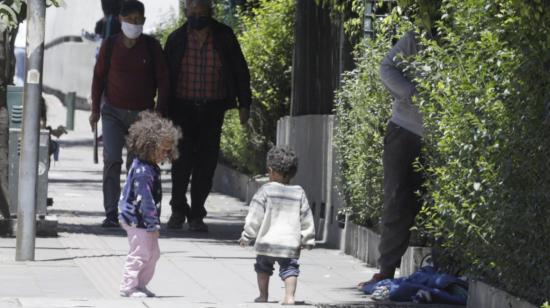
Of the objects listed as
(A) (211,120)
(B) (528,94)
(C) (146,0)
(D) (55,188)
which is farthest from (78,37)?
(B) (528,94)

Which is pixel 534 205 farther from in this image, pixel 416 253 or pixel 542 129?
pixel 416 253

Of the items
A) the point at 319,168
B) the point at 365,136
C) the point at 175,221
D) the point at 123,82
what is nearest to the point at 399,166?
the point at 365,136

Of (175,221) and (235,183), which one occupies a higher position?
(235,183)

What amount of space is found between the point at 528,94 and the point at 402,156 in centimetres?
236

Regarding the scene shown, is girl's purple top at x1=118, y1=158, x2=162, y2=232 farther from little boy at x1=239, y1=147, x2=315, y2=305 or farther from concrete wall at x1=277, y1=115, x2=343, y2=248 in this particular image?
concrete wall at x1=277, y1=115, x2=343, y2=248

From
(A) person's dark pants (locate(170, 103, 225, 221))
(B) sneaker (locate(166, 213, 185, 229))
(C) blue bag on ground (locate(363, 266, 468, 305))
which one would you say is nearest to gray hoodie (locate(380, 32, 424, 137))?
(C) blue bag on ground (locate(363, 266, 468, 305))

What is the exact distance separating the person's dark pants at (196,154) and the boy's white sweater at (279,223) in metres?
4.82

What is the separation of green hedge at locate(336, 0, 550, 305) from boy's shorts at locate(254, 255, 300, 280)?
2.73 feet

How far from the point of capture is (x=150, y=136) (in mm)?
9680

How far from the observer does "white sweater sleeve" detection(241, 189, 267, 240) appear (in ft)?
30.6

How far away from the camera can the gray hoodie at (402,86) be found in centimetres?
1001

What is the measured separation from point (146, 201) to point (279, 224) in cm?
84

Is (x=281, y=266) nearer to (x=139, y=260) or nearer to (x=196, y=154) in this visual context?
(x=139, y=260)

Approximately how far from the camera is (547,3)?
7.60 meters
